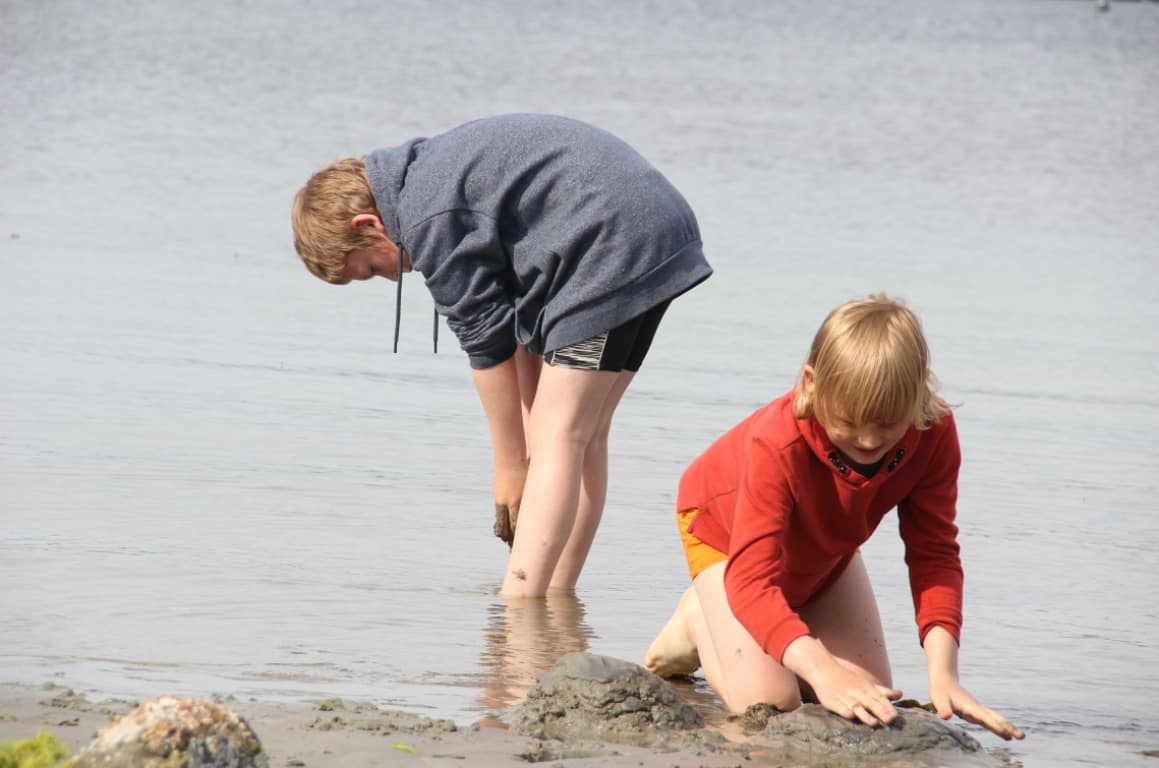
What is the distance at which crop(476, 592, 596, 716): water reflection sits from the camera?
376 cm

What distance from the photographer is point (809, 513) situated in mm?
3625

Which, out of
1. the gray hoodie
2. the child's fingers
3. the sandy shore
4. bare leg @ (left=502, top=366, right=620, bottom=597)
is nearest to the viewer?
the sandy shore

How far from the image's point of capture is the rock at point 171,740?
98.5 inches

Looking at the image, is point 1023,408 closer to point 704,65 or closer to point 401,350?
point 401,350

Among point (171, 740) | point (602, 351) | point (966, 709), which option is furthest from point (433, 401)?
point (171, 740)

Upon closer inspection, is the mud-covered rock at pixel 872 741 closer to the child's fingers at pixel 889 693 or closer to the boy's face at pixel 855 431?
the child's fingers at pixel 889 693

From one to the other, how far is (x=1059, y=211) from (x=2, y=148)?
853 cm

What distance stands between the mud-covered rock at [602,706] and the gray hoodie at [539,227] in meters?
1.00

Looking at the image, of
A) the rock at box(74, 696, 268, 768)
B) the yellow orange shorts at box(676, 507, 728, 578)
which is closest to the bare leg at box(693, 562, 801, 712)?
the yellow orange shorts at box(676, 507, 728, 578)

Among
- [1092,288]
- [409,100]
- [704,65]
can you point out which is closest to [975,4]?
[704,65]

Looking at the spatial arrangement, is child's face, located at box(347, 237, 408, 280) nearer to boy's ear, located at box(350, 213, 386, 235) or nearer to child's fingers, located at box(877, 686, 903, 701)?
boy's ear, located at box(350, 213, 386, 235)

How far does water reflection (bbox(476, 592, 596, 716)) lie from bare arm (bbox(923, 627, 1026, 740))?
33.8 inches

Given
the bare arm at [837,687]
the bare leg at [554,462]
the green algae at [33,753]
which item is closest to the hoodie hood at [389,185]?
the bare leg at [554,462]

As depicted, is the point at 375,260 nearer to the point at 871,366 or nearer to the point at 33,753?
the point at 871,366
